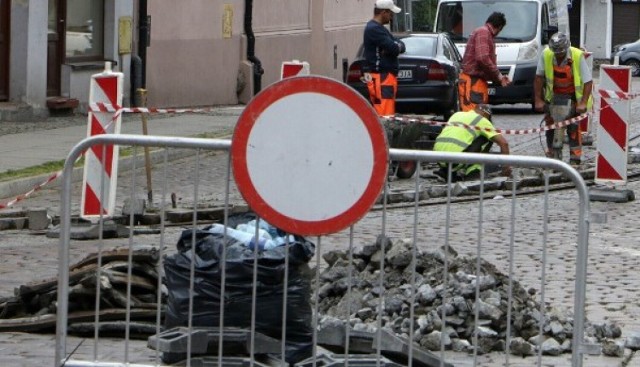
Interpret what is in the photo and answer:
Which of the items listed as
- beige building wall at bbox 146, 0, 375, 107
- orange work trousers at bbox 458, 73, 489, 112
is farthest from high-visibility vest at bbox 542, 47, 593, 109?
beige building wall at bbox 146, 0, 375, 107

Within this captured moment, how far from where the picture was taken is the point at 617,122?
14477 millimetres

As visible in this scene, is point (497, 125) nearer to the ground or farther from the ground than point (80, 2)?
nearer to the ground

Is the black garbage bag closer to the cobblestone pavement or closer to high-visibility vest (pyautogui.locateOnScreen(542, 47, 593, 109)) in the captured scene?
the cobblestone pavement

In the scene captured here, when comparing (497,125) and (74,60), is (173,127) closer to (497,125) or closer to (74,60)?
(74,60)

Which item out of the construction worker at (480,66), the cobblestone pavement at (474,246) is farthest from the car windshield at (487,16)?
the cobblestone pavement at (474,246)

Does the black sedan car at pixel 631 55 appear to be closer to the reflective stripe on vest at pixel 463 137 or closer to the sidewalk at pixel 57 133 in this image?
the sidewalk at pixel 57 133

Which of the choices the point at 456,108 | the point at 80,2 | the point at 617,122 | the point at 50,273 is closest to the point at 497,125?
the point at 456,108

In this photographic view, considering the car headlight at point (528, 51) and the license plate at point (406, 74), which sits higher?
the car headlight at point (528, 51)

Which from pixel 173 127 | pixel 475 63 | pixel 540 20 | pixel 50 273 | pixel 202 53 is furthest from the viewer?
pixel 540 20

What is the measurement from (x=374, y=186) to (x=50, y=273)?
472cm

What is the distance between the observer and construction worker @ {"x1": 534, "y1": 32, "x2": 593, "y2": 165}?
56.6 feet

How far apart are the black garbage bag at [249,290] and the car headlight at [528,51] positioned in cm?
2339

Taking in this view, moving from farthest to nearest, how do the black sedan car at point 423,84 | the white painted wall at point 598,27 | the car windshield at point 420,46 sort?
1. the white painted wall at point 598,27
2. the car windshield at point 420,46
3. the black sedan car at point 423,84

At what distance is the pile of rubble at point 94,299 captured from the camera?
280 inches
